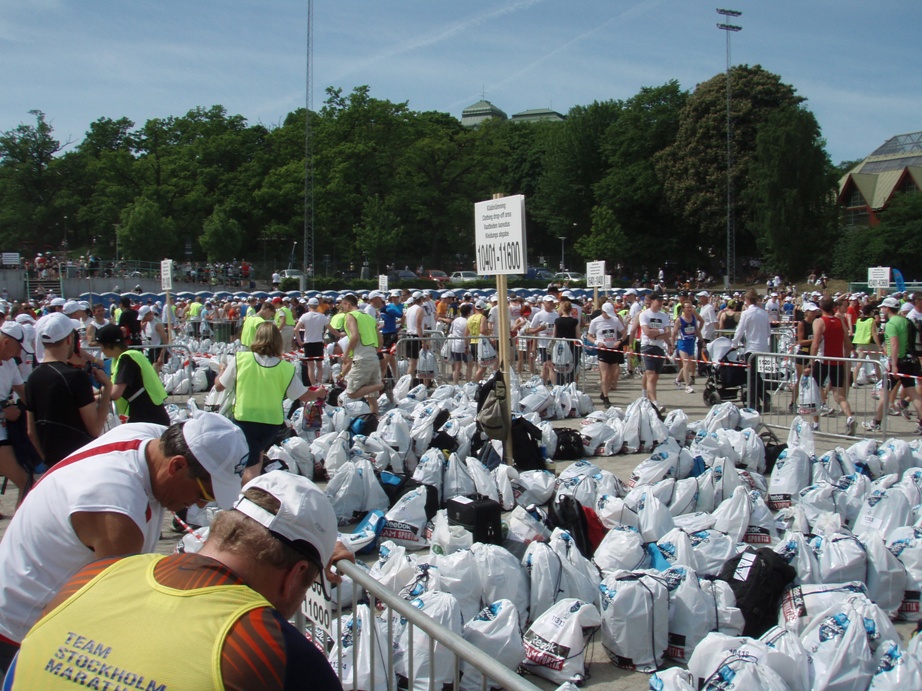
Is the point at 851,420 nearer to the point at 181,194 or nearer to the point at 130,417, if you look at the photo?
the point at 130,417

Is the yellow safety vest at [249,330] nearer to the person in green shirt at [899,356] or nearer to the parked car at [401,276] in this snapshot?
the person in green shirt at [899,356]

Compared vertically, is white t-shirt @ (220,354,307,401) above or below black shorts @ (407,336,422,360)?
above

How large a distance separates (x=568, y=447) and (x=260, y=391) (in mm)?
4141

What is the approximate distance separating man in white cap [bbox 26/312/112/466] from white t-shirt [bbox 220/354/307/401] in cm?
159

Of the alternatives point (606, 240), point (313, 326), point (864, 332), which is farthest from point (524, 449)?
point (606, 240)

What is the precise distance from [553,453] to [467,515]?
3.48 meters

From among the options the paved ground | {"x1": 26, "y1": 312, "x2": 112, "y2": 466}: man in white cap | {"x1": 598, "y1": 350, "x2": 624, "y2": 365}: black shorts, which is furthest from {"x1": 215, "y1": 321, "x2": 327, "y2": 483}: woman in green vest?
{"x1": 598, "y1": 350, "x2": 624, "y2": 365}: black shorts

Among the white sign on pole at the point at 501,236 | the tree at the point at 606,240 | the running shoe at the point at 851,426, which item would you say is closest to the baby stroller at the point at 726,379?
the running shoe at the point at 851,426

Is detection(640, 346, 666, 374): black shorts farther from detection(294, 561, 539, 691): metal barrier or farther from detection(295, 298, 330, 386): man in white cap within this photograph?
detection(294, 561, 539, 691): metal barrier

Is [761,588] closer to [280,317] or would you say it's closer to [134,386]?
[134,386]

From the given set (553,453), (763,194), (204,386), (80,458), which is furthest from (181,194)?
(80,458)

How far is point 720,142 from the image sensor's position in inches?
2309

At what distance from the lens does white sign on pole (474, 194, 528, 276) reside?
7.93 meters

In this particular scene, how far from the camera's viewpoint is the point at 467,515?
→ 18.8 feet
